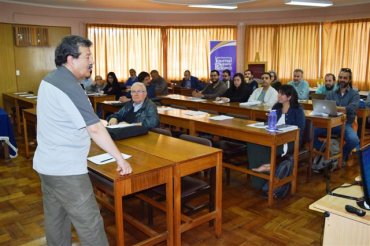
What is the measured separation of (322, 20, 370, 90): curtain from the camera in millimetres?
7918

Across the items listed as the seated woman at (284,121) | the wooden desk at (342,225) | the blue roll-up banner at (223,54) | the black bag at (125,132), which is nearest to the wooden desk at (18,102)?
the black bag at (125,132)

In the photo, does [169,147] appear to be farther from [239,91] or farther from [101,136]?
[239,91]

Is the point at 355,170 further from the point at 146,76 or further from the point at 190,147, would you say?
the point at 146,76

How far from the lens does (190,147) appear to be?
9.30 feet

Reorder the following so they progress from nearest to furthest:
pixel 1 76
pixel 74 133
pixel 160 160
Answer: pixel 74 133 < pixel 160 160 < pixel 1 76

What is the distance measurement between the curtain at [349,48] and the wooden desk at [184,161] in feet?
21.6

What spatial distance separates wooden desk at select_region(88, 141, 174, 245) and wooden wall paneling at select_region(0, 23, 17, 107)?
256 inches

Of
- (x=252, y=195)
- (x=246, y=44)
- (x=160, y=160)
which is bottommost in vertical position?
(x=252, y=195)

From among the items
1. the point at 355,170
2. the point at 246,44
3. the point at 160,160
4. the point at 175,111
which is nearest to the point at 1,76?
the point at 175,111

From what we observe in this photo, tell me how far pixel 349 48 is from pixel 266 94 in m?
3.68

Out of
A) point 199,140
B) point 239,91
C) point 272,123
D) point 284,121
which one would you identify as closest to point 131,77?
point 239,91

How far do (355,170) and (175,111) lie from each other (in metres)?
2.55

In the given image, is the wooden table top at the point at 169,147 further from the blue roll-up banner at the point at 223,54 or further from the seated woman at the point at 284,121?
the blue roll-up banner at the point at 223,54

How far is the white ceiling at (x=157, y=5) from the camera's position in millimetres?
7844
